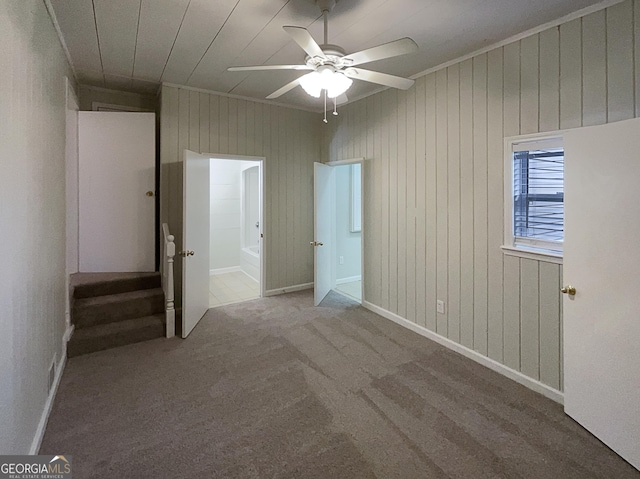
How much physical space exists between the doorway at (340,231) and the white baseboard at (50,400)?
2689 mm

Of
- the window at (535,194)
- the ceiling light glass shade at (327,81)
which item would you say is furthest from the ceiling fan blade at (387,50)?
the window at (535,194)

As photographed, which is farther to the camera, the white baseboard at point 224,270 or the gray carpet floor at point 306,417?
the white baseboard at point 224,270

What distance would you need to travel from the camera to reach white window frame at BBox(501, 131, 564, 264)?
2359 mm

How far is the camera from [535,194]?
8.38ft

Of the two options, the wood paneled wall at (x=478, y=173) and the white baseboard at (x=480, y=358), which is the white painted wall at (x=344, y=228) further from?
the white baseboard at (x=480, y=358)

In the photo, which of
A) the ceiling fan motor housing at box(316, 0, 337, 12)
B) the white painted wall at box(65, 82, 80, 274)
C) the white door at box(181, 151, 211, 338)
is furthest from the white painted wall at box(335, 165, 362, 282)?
the white painted wall at box(65, 82, 80, 274)

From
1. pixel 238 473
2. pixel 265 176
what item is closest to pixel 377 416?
pixel 238 473

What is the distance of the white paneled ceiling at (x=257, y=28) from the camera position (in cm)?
218

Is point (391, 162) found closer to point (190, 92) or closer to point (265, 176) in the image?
point (265, 176)

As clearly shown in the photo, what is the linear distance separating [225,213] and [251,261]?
114 cm

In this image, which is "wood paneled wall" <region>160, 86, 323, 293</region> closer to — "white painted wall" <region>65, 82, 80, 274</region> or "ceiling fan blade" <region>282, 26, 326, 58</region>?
"white painted wall" <region>65, 82, 80, 274</region>

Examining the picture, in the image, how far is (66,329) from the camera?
2934mm

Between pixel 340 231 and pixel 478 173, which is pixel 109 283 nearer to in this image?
pixel 340 231

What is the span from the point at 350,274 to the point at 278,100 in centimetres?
298
